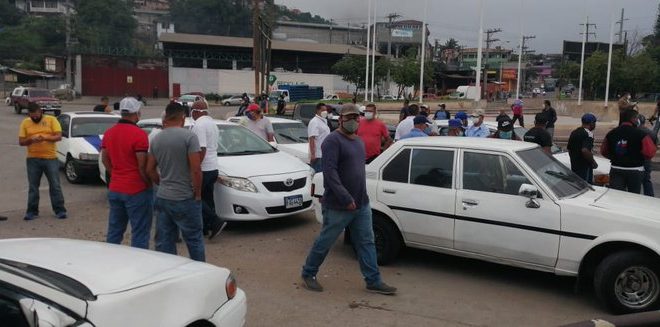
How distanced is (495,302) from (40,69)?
281 ft

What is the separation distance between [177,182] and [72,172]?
740cm

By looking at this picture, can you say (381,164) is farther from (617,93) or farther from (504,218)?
(617,93)

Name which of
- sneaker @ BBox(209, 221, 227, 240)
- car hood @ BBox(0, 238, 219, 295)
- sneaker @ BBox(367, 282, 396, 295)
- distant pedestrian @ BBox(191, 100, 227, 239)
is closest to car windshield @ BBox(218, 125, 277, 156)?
distant pedestrian @ BBox(191, 100, 227, 239)

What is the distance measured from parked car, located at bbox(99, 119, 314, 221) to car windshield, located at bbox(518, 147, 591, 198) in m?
3.29

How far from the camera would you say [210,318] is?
3.28 m

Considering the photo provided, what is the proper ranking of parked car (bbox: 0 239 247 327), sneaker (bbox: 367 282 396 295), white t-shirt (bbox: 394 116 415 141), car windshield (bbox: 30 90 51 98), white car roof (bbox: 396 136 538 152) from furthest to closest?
car windshield (bbox: 30 90 51 98) → white t-shirt (bbox: 394 116 415 141) → white car roof (bbox: 396 136 538 152) → sneaker (bbox: 367 282 396 295) → parked car (bbox: 0 239 247 327)

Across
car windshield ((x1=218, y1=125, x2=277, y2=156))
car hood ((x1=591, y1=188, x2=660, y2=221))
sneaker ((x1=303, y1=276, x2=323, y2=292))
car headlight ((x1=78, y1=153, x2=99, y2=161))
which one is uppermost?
car windshield ((x1=218, y1=125, x2=277, y2=156))

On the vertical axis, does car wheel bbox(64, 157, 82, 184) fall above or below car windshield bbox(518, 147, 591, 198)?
below

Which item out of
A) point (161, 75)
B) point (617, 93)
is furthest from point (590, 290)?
point (161, 75)

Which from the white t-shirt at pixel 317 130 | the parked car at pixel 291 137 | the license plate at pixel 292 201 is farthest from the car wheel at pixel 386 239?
the parked car at pixel 291 137

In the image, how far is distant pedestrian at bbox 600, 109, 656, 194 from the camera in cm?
742

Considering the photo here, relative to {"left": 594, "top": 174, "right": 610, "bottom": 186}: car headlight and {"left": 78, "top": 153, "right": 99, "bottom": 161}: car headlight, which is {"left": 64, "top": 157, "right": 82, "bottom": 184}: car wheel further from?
{"left": 594, "top": 174, "right": 610, "bottom": 186}: car headlight

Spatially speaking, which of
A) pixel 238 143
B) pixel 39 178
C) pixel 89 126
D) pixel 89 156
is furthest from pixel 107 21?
pixel 238 143

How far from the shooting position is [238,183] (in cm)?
757
